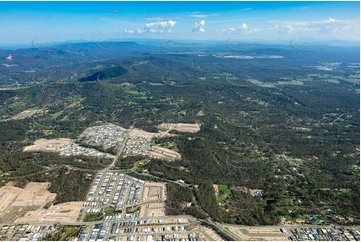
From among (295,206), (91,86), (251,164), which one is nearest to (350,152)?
(251,164)

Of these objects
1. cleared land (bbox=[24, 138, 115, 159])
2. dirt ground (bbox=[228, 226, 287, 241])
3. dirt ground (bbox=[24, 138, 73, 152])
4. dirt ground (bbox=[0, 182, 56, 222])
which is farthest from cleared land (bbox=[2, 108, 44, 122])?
dirt ground (bbox=[228, 226, 287, 241])

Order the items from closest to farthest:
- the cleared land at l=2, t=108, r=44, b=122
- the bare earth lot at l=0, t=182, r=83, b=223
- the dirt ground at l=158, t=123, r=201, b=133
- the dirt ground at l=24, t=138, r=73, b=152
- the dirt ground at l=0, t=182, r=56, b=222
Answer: the bare earth lot at l=0, t=182, r=83, b=223 < the dirt ground at l=0, t=182, r=56, b=222 < the dirt ground at l=24, t=138, r=73, b=152 < the dirt ground at l=158, t=123, r=201, b=133 < the cleared land at l=2, t=108, r=44, b=122

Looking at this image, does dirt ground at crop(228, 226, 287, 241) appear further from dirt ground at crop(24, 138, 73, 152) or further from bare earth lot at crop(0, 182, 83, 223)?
dirt ground at crop(24, 138, 73, 152)

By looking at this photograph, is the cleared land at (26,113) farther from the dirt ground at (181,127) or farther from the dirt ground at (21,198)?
the dirt ground at (21,198)

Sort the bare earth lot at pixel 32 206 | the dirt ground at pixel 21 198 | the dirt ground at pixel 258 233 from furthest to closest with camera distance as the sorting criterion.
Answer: the dirt ground at pixel 21 198 < the bare earth lot at pixel 32 206 < the dirt ground at pixel 258 233

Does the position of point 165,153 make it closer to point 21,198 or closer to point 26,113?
point 21,198

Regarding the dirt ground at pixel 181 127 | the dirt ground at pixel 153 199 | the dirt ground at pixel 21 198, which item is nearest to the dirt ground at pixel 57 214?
the dirt ground at pixel 21 198

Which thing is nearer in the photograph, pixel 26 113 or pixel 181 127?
pixel 181 127

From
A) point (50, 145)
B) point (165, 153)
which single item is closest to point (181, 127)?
point (165, 153)
